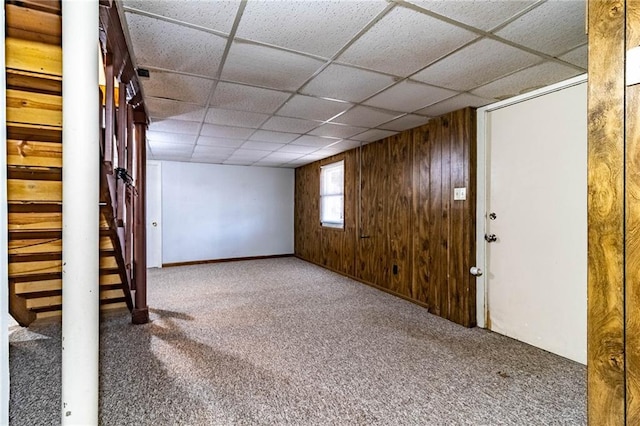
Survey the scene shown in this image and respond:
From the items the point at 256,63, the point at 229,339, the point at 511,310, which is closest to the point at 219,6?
the point at 256,63

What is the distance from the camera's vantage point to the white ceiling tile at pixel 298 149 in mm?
4723

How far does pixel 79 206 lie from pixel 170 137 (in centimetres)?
356

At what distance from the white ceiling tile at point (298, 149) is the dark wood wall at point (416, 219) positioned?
623 mm

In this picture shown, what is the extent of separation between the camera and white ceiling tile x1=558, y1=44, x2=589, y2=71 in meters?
1.91

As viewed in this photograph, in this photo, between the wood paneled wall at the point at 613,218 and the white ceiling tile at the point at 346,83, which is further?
the white ceiling tile at the point at 346,83

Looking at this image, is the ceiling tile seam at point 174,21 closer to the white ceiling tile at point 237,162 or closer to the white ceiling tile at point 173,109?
the white ceiling tile at point 173,109

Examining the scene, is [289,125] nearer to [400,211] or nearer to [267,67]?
[267,67]

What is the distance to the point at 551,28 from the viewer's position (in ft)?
5.53

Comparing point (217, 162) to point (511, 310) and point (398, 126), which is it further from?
point (511, 310)

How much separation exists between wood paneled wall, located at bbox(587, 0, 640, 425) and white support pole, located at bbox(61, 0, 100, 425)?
5.50ft

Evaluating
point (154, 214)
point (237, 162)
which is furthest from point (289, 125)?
point (154, 214)

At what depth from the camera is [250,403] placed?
71.2 inches

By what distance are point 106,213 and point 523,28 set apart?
8.81 feet

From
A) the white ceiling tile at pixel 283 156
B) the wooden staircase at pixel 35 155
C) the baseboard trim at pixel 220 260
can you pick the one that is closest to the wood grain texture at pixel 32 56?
the wooden staircase at pixel 35 155
